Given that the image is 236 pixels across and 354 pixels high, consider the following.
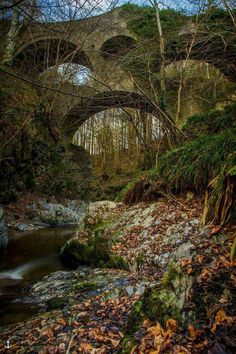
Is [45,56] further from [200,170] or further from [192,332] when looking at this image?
[192,332]

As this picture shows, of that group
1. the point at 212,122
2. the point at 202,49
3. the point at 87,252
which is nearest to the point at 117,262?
the point at 87,252

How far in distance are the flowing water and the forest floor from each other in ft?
1.74

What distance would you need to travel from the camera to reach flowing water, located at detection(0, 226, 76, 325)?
3.46 m

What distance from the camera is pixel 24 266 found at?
577 cm

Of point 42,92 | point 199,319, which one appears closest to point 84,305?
point 199,319

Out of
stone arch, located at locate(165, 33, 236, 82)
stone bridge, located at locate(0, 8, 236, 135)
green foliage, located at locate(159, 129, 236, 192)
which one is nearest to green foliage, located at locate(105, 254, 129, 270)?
green foliage, located at locate(159, 129, 236, 192)

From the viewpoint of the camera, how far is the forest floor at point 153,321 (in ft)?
4.91

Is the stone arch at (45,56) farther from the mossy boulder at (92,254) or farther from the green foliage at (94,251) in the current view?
the mossy boulder at (92,254)

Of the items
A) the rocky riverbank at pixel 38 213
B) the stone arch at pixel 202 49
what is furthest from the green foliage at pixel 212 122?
the rocky riverbank at pixel 38 213

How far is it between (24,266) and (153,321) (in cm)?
457

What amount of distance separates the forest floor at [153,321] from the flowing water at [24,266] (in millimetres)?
529

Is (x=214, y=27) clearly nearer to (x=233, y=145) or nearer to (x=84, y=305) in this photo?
(x=233, y=145)

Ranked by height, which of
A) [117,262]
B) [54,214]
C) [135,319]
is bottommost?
[54,214]

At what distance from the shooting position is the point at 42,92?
12.0 m
